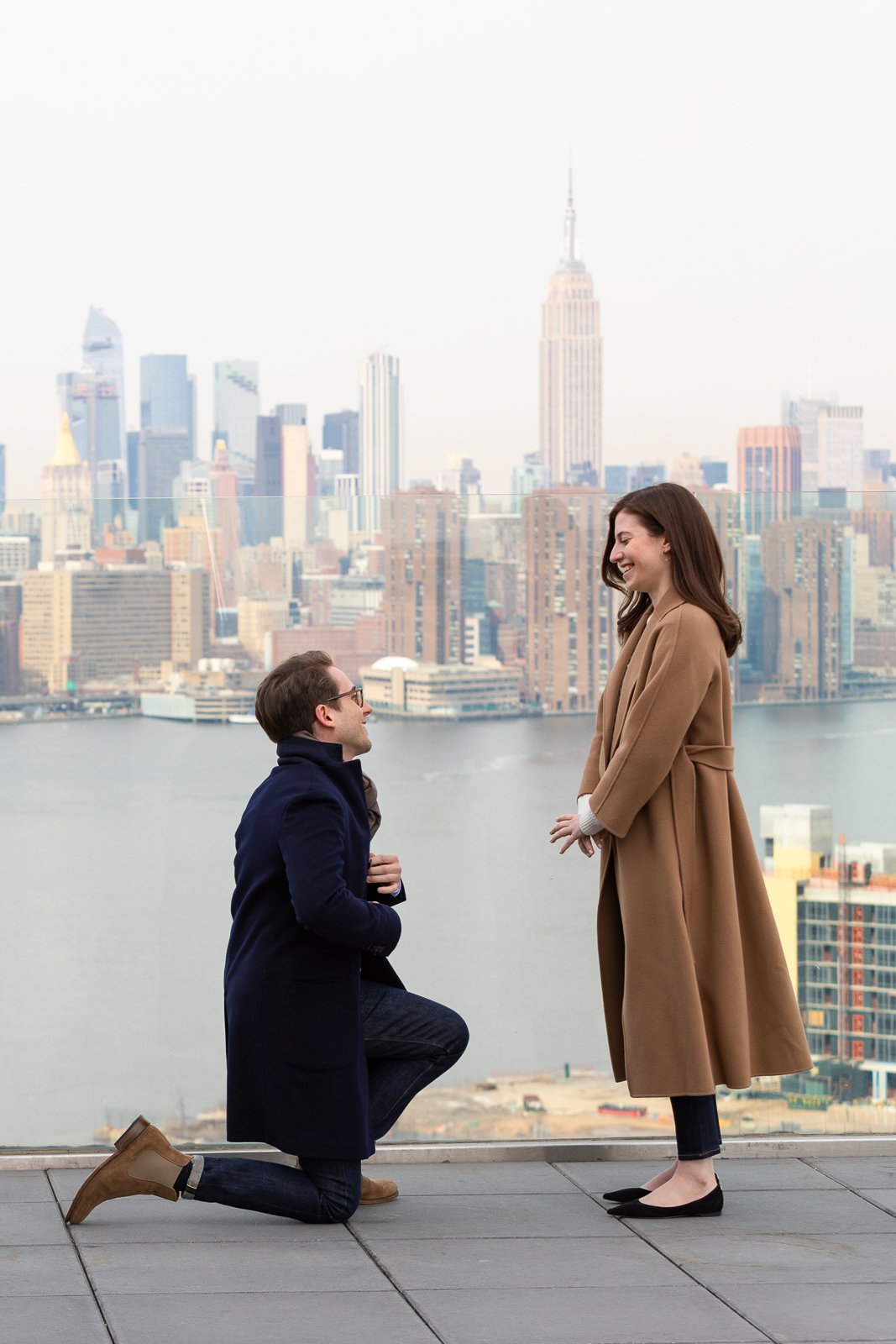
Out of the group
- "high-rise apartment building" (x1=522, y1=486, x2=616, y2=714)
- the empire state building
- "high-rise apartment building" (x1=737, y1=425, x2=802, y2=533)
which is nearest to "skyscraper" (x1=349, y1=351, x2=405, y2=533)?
"high-rise apartment building" (x1=737, y1=425, x2=802, y2=533)

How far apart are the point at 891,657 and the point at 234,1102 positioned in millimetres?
1944

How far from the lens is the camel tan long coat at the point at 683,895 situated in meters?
3.03

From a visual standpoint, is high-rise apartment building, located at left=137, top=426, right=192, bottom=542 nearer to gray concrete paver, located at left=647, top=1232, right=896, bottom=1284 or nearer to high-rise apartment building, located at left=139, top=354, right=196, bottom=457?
high-rise apartment building, located at left=139, top=354, right=196, bottom=457

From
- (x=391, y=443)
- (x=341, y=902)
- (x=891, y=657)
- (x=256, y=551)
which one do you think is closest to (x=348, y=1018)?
(x=341, y=902)

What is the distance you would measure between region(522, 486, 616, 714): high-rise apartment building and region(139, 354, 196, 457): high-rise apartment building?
73.6 meters

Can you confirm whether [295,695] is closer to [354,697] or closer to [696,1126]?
[354,697]

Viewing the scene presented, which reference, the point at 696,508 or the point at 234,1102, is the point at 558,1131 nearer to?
the point at 234,1102

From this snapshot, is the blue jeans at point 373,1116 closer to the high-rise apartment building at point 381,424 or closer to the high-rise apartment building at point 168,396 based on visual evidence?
the high-rise apartment building at point 381,424

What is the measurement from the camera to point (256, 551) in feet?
13.2

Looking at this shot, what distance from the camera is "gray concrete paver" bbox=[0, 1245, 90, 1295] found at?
259 centimetres

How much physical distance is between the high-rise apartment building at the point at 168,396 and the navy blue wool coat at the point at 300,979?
74920 mm

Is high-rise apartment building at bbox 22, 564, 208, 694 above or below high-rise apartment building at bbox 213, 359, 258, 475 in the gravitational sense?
below

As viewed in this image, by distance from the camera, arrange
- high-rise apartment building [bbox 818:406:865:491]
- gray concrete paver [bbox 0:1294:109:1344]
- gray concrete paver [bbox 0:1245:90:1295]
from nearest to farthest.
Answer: gray concrete paver [bbox 0:1294:109:1344] < gray concrete paver [bbox 0:1245:90:1295] < high-rise apartment building [bbox 818:406:865:491]

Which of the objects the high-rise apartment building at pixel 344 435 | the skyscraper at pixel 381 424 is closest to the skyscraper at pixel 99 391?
the high-rise apartment building at pixel 344 435
